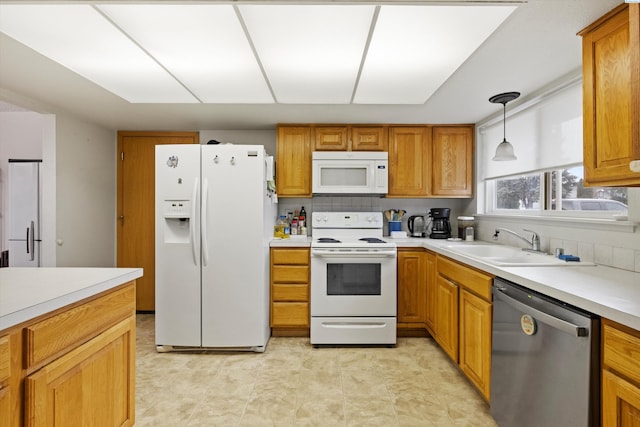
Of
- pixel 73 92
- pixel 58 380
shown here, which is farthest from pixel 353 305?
pixel 73 92

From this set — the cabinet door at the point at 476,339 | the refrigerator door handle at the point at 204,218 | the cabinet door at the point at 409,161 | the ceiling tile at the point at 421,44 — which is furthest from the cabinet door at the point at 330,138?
the cabinet door at the point at 476,339

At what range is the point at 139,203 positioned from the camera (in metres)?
3.74

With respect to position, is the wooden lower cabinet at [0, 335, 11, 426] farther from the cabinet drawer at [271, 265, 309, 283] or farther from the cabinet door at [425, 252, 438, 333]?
the cabinet door at [425, 252, 438, 333]

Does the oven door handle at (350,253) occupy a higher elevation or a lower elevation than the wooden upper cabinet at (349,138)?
lower

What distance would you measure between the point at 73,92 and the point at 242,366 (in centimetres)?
245

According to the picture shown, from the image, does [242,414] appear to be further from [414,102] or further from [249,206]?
[414,102]

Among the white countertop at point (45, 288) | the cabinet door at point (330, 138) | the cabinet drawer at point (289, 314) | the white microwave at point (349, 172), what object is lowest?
the cabinet drawer at point (289, 314)

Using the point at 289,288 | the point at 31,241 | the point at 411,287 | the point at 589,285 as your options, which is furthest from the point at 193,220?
the point at 589,285

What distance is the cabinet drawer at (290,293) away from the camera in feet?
9.86

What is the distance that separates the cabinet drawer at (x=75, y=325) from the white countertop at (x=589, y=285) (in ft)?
5.87

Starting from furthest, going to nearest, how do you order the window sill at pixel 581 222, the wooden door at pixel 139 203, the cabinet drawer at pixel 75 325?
the wooden door at pixel 139 203 < the window sill at pixel 581 222 < the cabinet drawer at pixel 75 325

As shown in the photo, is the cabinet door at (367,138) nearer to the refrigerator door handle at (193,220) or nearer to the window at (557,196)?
Result: the window at (557,196)

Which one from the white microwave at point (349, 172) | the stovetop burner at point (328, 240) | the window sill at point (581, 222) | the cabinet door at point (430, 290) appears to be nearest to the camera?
the window sill at point (581, 222)

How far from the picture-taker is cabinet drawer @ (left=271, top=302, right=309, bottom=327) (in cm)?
300
